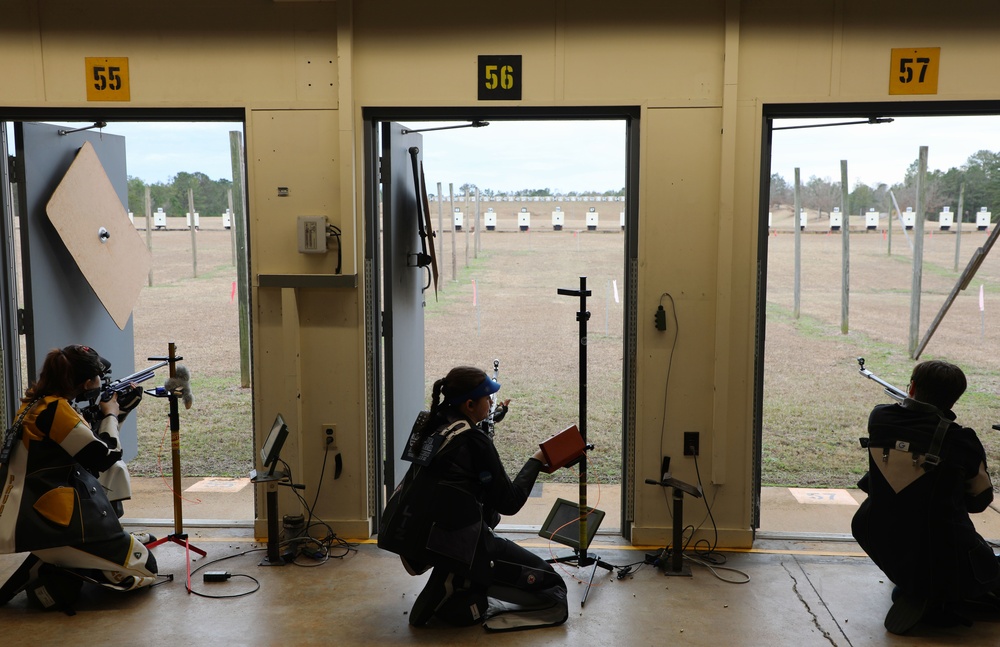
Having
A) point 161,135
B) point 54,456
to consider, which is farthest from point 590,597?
point 161,135

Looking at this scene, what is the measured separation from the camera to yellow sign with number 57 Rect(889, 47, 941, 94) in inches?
144

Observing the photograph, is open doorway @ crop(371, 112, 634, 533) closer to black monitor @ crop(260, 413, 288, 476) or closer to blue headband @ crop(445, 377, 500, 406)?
black monitor @ crop(260, 413, 288, 476)

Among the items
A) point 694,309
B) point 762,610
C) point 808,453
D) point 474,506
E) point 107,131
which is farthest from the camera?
point 808,453

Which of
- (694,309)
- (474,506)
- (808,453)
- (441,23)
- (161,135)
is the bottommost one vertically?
(808,453)

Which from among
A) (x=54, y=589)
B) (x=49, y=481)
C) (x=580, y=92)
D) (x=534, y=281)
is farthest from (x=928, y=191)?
(x=54, y=589)

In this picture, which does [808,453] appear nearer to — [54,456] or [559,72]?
[559,72]

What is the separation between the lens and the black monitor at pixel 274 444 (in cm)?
364

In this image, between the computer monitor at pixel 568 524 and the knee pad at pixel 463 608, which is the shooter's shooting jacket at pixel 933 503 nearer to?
the computer monitor at pixel 568 524

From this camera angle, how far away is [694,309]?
387cm

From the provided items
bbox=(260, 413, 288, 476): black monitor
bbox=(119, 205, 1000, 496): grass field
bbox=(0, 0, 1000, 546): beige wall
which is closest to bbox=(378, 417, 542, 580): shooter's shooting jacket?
bbox=(260, 413, 288, 476): black monitor

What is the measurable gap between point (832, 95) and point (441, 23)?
79.1 inches

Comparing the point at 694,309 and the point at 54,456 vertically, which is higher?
the point at 694,309

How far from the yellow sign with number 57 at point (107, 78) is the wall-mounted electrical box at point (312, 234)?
117 centimetres

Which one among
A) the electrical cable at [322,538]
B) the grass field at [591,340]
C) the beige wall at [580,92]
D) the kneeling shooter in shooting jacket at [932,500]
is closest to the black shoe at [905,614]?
the kneeling shooter in shooting jacket at [932,500]
